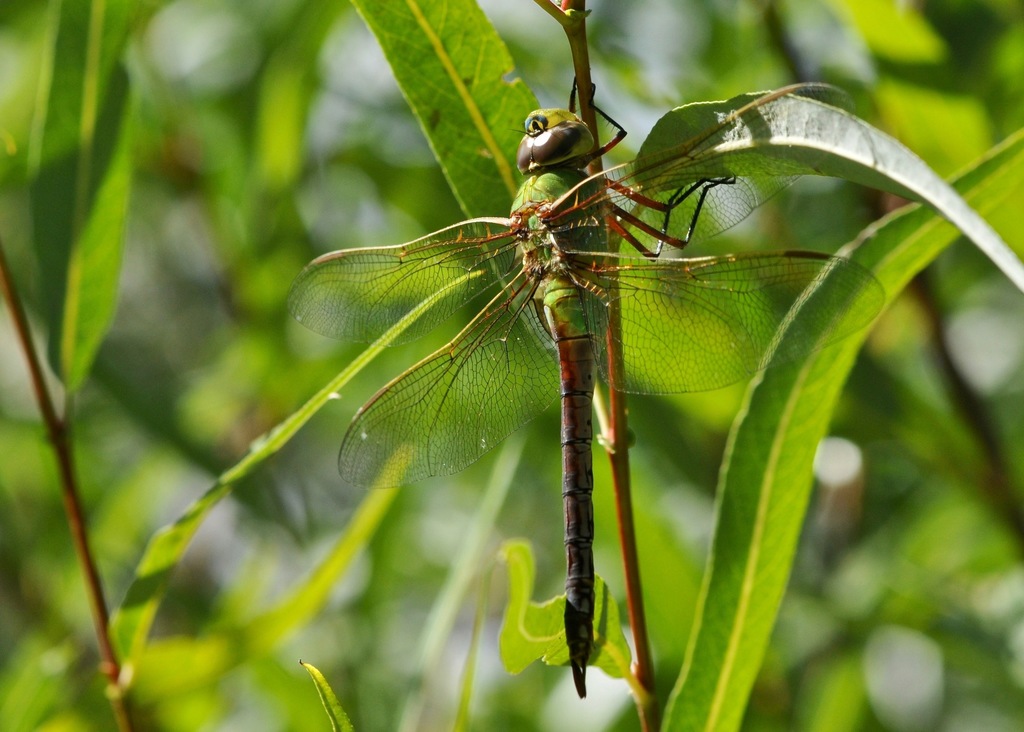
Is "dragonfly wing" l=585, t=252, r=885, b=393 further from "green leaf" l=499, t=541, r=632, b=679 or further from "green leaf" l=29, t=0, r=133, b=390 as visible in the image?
"green leaf" l=29, t=0, r=133, b=390

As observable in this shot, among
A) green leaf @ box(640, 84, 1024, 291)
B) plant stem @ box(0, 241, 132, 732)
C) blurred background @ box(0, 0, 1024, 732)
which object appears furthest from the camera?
blurred background @ box(0, 0, 1024, 732)

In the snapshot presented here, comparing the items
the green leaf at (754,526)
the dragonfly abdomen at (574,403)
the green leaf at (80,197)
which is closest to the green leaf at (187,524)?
the dragonfly abdomen at (574,403)

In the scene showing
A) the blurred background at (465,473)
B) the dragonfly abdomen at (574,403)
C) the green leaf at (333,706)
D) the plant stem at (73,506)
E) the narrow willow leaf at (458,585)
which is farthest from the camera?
the blurred background at (465,473)

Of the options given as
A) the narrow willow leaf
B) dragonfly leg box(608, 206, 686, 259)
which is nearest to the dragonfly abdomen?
dragonfly leg box(608, 206, 686, 259)

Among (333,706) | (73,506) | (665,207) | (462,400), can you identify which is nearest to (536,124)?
(665,207)

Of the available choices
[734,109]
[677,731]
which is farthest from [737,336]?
[677,731]

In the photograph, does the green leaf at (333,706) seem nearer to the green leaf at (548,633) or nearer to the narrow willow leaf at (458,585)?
the green leaf at (548,633)

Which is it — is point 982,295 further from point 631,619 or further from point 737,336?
point 631,619
